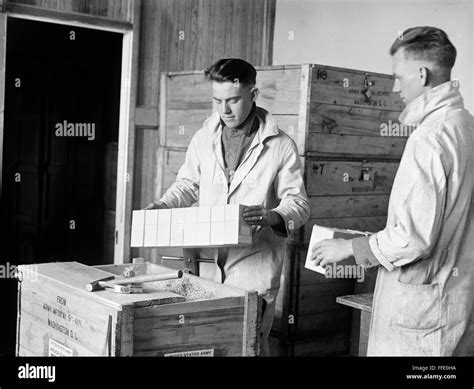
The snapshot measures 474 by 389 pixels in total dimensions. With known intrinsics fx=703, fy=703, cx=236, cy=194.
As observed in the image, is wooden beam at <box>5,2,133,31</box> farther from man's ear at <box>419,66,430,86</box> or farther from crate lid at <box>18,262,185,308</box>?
man's ear at <box>419,66,430,86</box>

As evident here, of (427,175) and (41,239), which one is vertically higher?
(427,175)

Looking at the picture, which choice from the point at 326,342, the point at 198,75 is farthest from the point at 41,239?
the point at 326,342

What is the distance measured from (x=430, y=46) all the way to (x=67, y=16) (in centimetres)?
219

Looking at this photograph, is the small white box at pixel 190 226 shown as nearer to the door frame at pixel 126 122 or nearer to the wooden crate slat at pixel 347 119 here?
the wooden crate slat at pixel 347 119

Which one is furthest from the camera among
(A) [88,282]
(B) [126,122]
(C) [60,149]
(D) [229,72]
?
(C) [60,149]

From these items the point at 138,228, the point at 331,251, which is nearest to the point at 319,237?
the point at 331,251

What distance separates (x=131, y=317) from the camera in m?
1.89

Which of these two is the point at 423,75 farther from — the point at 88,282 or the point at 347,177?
the point at 347,177

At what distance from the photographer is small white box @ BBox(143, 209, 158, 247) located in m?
2.47

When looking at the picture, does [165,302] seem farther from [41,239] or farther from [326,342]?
[41,239]

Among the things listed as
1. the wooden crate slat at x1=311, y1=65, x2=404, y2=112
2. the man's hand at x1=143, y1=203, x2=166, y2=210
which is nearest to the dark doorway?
the wooden crate slat at x1=311, y1=65, x2=404, y2=112

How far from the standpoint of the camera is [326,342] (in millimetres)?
3828

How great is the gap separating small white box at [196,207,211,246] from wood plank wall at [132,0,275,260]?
1.76 metres

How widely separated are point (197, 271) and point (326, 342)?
131cm
